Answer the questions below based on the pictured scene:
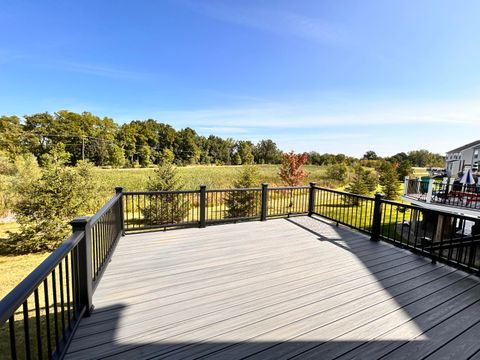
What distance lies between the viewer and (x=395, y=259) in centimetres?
352

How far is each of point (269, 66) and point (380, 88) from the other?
5115 millimetres

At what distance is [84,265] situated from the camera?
1987 millimetres

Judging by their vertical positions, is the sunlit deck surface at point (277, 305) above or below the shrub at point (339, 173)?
below

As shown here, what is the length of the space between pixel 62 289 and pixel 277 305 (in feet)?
6.04

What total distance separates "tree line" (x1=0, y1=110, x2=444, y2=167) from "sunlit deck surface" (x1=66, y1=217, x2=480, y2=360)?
20.5 metres

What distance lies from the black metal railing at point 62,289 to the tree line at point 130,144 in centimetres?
2205

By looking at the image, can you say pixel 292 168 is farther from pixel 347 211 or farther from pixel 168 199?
pixel 168 199

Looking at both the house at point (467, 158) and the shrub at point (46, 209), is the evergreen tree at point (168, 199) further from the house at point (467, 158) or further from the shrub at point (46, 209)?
the house at point (467, 158)

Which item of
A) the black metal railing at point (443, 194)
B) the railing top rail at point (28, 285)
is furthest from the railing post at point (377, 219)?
the black metal railing at point (443, 194)

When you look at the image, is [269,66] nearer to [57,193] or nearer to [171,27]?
[171,27]

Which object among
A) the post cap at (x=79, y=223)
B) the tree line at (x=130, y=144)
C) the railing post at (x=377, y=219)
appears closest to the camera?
the post cap at (x=79, y=223)

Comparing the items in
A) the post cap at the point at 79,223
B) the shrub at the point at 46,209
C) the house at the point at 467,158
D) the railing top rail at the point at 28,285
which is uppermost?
the house at the point at 467,158

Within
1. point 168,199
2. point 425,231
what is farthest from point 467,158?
point 168,199

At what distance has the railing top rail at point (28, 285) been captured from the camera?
0.85 m
